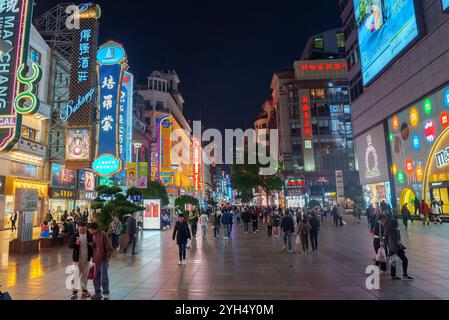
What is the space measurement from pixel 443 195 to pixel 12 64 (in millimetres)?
34779

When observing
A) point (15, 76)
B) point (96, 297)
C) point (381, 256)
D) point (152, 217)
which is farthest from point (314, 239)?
point (15, 76)

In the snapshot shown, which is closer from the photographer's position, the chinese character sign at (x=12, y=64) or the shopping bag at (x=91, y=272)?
the shopping bag at (x=91, y=272)

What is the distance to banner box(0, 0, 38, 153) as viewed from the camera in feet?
58.3

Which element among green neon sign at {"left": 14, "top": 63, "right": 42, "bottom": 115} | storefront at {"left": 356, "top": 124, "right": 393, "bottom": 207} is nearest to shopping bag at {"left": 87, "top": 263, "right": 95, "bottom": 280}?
green neon sign at {"left": 14, "top": 63, "right": 42, "bottom": 115}

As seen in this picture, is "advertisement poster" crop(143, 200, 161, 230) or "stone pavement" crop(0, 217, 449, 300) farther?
"advertisement poster" crop(143, 200, 161, 230)

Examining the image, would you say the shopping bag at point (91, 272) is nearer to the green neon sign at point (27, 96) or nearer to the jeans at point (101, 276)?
the jeans at point (101, 276)

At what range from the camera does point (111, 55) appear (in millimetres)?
31250

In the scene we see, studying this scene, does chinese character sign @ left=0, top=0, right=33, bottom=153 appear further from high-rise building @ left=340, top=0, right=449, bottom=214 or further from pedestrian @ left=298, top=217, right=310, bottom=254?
high-rise building @ left=340, top=0, right=449, bottom=214

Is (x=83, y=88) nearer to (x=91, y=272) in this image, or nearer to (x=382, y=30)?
(x=91, y=272)

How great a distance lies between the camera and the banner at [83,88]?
2717 centimetres

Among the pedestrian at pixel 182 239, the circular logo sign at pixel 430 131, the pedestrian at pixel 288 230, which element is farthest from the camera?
the circular logo sign at pixel 430 131

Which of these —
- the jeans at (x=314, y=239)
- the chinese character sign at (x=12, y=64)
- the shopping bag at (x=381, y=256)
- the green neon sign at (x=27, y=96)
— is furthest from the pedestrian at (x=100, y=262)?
the green neon sign at (x=27, y=96)

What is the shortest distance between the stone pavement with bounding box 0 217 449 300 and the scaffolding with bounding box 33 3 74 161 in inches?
833

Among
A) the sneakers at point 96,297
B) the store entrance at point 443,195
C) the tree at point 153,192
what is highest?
the tree at point 153,192
